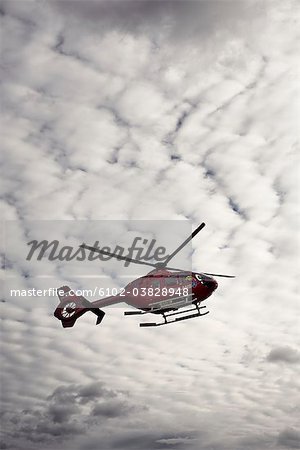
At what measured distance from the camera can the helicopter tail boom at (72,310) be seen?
126 feet

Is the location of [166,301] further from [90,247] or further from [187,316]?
[90,247]

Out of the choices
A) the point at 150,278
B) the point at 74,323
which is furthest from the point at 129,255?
the point at 74,323

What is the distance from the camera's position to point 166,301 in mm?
33250

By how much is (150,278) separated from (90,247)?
700 centimetres

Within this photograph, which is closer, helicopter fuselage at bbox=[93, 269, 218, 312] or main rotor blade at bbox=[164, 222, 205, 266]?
main rotor blade at bbox=[164, 222, 205, 266]

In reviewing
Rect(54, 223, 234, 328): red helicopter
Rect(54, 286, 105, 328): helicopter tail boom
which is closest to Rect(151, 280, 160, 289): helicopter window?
Rect(54, 223, 234, 328): red helicopter

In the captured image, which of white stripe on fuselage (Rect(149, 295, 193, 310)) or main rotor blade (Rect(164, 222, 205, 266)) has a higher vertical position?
main rotor blade (Rect(164, 222, 205, 266))

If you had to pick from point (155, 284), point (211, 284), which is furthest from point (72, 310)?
point (211, 284)

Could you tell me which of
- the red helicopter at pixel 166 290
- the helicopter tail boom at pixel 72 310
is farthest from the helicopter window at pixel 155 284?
the helicopter tail boom at pixel 72 310

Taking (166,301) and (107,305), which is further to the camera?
(107,305)

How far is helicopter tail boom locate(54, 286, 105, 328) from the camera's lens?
3850cm

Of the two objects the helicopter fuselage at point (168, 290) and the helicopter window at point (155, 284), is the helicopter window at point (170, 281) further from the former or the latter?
the helicopter window at point (155, 284)

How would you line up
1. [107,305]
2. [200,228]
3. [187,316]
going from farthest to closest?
[107,305] → [187,316] → [200,228]

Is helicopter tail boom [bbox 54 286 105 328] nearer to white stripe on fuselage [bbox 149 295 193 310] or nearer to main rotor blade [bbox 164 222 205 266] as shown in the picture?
white stripe on fuselage [bbox 149 295 193 310]
